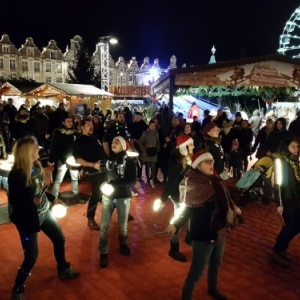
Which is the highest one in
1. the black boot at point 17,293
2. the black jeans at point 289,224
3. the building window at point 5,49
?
the building window at point 5,49

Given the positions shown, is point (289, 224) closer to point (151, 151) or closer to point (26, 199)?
point (26, 199)

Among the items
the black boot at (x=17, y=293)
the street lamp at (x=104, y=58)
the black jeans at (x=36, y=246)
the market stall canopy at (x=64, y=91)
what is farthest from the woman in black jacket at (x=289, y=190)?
the street lamp at (x=104, y=58)

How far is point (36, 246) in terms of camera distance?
361cm

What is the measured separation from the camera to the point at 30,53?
5628cm

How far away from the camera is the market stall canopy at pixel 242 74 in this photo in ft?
30.8

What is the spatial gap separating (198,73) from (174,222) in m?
6.68

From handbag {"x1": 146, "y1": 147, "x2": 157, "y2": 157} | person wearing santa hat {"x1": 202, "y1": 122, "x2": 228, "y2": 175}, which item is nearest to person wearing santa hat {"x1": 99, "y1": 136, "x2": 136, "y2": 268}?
person wearing santa hat {"x1": 202, "y1": 122, "x2": 228, "y2": 175}

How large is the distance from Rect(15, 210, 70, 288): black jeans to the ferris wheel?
80.1 feet

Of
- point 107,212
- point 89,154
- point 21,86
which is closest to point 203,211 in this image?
point 107,212

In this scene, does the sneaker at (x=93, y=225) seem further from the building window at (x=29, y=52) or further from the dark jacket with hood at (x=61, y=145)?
the building window at (x=29, y=52)

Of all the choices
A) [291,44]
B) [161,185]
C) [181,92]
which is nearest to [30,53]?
[291,44]

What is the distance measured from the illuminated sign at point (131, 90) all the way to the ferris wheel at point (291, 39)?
9.85 metres

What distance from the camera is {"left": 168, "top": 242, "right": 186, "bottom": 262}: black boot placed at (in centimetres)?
478

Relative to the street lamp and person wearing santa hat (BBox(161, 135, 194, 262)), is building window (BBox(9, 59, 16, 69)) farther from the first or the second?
person wearing santa hat (BBox(161, 135, 194, 262))
